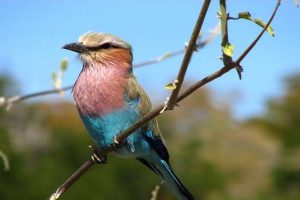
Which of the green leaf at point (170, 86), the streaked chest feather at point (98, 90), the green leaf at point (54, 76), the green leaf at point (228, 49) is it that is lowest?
the streaked chest feather at point (98, 90)

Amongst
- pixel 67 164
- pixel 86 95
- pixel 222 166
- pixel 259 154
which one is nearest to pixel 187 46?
pixel 86 95

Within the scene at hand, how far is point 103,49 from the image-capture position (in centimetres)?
298

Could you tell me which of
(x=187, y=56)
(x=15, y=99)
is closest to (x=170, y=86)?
(x=187, y=56)

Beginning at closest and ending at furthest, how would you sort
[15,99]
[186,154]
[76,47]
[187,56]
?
[187,56] → [15,99] → [76,47] → [186,154]

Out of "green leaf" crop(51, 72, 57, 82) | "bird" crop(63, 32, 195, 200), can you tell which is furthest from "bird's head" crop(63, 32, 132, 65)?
"green leaf" crop(51, 72, 57, 82)

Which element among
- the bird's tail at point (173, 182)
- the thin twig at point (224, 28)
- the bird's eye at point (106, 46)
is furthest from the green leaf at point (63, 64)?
the thin twig at point (224, 28)

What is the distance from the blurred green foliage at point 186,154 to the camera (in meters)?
17.5

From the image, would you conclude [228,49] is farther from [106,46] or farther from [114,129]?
[106,46]

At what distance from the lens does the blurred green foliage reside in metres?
17.5

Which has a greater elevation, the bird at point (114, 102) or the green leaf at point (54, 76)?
the green leaf at point (54, 76)

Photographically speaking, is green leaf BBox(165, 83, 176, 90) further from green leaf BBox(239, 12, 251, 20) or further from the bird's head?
the bird's head

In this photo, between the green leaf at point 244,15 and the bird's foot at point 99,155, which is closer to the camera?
the green leaf at point 244,15

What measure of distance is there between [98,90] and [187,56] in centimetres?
137

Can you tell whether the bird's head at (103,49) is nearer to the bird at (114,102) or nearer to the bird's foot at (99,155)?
the bird at (114,102)
